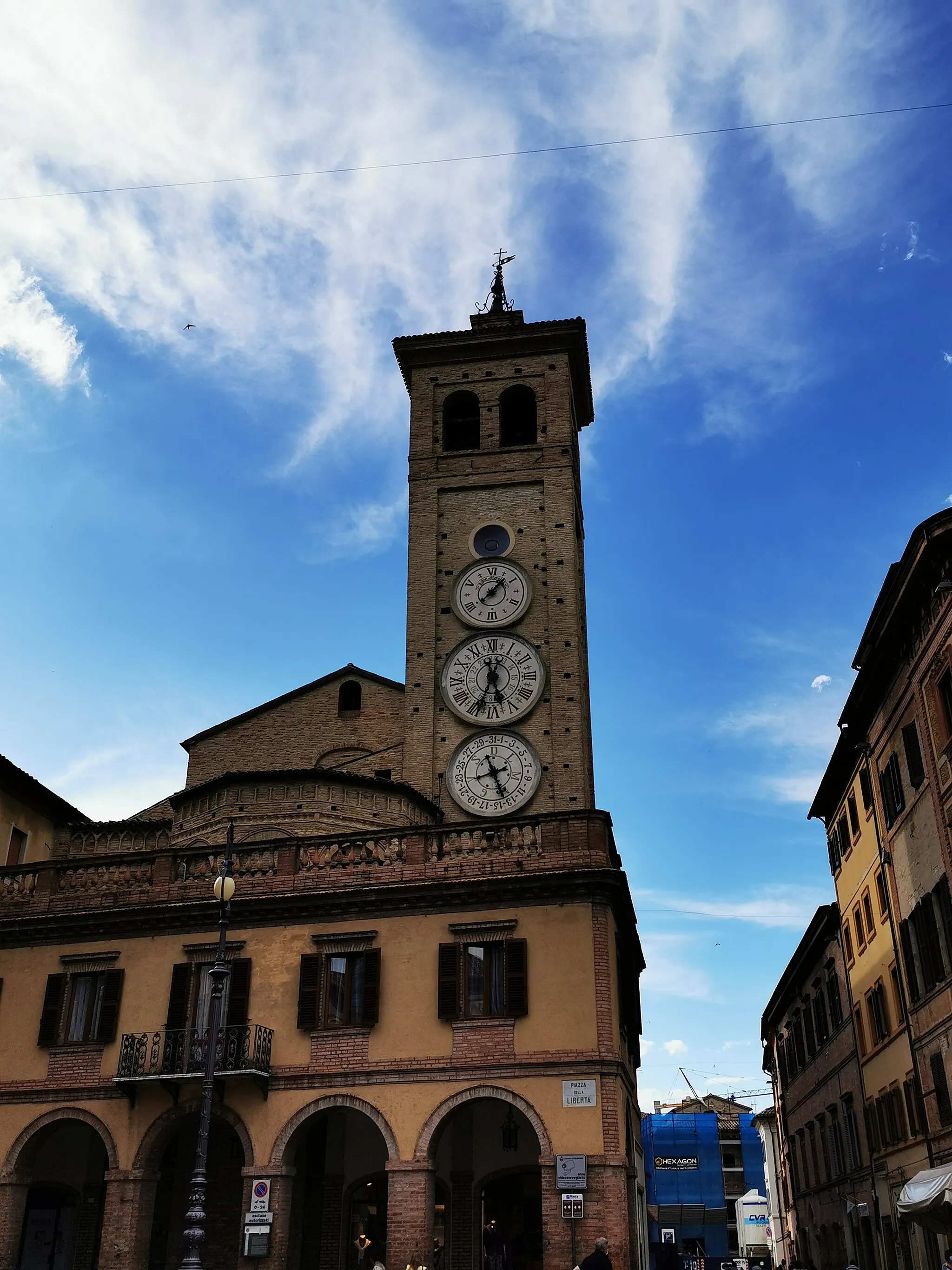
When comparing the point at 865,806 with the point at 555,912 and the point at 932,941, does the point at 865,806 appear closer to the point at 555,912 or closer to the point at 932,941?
the point at 932,941

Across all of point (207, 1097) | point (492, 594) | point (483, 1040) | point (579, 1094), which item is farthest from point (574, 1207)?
point (492, 594)

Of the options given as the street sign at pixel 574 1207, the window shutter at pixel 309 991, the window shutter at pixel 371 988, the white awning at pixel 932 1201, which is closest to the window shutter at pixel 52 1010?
the window shutter at pixel 309 991

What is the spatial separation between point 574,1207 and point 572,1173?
50cm

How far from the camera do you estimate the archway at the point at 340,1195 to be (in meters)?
21.8

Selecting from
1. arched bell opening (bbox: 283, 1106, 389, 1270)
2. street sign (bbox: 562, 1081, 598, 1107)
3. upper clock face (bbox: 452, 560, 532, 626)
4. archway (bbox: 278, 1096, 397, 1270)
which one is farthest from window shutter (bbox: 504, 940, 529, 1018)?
upper clock face (bbox: 452, 560, 532, 626)

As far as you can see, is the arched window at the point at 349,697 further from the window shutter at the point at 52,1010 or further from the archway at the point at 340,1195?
the archway at the point at 340,1195

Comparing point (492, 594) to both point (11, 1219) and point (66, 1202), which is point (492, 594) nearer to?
point (66, 1202)

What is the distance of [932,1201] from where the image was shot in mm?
17562

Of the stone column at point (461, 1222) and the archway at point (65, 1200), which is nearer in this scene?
the stone column at point (461, 1222)

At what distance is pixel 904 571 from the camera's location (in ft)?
64.4

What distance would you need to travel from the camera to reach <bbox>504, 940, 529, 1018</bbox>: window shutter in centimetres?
2023

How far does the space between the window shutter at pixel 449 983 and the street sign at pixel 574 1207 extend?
136 inches

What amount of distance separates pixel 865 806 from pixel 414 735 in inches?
489

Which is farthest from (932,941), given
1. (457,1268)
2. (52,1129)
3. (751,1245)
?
(751,1245)
